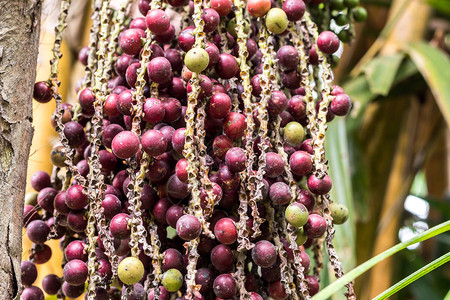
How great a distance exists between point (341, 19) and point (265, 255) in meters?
0.43

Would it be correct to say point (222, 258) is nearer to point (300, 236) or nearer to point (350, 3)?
point (300, 236)

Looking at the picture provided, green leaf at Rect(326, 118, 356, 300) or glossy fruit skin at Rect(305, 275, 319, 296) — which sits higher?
glossy fruit skin at Rect(305, 275, 319, 296)

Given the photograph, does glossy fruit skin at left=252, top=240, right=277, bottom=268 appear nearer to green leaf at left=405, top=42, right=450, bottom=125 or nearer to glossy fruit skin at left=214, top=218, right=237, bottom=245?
glossy fruit skin at left=214, top=218, right=237, bottom=245

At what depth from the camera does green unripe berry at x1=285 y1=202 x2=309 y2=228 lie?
560mm

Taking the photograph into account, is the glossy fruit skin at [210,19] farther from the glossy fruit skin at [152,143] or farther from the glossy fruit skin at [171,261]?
the glossy fruit skin at [171,261]

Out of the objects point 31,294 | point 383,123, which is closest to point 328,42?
point 31,294

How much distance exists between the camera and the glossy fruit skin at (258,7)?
64cm

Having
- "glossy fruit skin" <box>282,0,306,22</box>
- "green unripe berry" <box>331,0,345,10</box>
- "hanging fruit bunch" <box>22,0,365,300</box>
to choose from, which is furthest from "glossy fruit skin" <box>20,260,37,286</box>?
"green unripe berry" <box>331,0,345,10</box>

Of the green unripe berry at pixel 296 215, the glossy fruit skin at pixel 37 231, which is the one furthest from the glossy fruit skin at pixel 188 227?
the glossy fruit skin at pixel 37 231

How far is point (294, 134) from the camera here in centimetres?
61

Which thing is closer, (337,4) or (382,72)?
(337,4)

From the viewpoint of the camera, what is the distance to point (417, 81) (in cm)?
130

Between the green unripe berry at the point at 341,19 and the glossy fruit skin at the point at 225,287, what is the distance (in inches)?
18.0

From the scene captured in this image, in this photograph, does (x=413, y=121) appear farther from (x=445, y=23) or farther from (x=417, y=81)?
(x=445, y=23)
